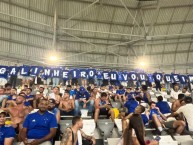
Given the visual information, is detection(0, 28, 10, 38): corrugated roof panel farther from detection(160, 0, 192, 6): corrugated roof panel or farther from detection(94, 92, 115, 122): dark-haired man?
detection(94, 92, 115, 122): dark-haired man

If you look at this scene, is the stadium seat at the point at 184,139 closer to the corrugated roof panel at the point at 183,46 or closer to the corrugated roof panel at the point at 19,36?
the corrugated roof panel at the point at 19,36

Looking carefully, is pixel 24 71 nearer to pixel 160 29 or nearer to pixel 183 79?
pixel 183 79

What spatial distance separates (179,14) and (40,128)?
1939 centimetres

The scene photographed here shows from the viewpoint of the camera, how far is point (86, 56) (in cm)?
2261

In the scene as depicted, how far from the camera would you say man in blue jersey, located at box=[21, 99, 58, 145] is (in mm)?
4934

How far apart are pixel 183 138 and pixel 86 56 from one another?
17227 mm

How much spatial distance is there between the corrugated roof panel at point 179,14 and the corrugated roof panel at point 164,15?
1.40ft

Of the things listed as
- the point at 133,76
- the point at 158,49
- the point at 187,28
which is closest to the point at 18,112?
the point at 133,76

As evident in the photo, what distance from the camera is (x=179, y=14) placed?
2122cm

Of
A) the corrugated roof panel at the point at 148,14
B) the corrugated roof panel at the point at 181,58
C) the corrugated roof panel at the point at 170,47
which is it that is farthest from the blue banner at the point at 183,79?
the corrugated roof panel at the point at 181,58

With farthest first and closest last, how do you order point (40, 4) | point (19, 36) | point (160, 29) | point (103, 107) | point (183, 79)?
point (160, 29), point (19, 36), point (40, 4), point (183, 79), point (103, 107)

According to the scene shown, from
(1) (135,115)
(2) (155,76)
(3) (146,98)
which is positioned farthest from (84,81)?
(1) (135,115)

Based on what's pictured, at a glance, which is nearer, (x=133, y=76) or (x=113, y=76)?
(x=113, y=76)

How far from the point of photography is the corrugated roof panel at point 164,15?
20.8 meters
